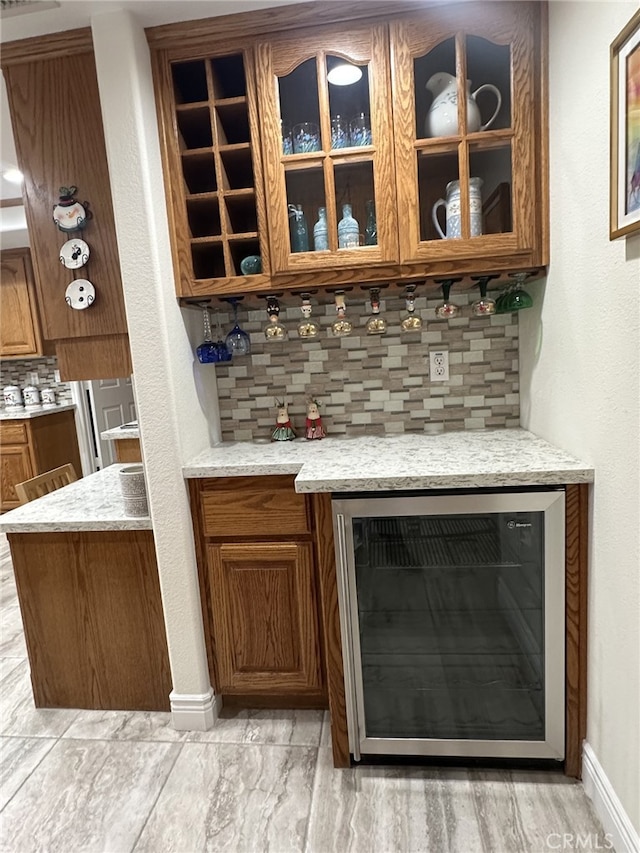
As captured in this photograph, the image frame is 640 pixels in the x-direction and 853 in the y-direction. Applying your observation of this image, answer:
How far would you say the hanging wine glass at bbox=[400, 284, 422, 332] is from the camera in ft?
5.84

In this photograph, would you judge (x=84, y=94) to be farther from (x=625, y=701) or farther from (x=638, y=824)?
(x=638, y=824)

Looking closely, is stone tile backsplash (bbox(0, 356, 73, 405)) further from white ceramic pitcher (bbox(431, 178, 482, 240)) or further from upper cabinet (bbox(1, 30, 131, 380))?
Result: white ceramic pitcher (bbox(431, 178, 482, 240))

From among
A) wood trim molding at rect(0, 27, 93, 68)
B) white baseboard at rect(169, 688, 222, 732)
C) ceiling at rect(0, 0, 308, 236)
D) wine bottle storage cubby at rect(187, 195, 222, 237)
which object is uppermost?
ceiling at rect(0, 0, 308, 236)

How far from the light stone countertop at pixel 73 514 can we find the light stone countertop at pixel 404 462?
1.13 feet

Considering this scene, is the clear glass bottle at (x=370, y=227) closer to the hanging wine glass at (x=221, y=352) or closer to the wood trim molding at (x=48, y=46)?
the hanging wine glass at (x=221, y=352)

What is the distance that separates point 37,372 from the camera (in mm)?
4805

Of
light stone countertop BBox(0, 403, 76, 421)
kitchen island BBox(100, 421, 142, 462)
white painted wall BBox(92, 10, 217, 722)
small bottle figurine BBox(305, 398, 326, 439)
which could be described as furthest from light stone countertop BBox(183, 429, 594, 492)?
light stone countertop BBox(0, 403, 76, 421)

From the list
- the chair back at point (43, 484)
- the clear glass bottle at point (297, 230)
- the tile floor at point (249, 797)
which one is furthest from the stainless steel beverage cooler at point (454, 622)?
the chair back at point (43, 484)

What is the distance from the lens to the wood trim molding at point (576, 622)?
137 centimetres

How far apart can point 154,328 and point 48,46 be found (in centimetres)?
94

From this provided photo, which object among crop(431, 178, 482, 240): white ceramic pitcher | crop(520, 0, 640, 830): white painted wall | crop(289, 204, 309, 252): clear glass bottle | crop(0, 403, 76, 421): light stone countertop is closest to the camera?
crop(520, 0, 640, 830): white painted wall

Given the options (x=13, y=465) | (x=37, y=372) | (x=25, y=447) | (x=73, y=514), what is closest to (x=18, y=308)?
(x=37, y=372)

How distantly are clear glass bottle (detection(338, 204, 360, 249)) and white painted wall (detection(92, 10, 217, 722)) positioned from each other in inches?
22.8

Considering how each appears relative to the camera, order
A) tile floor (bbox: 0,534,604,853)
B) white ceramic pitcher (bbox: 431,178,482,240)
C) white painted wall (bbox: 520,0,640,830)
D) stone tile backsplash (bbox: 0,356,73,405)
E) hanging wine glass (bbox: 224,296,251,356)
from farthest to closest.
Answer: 1. stone tile backsplash (bbox: 0,356,73,405)
2. hanging wine glass (bbox: 224,296,251,356)
3. white ceramic pitcher (bbox: 431,178,482,240)
4. tile floor (bbox: 0,534,604,853)
5. white painted wall (bbox: 520,0,640,830)
